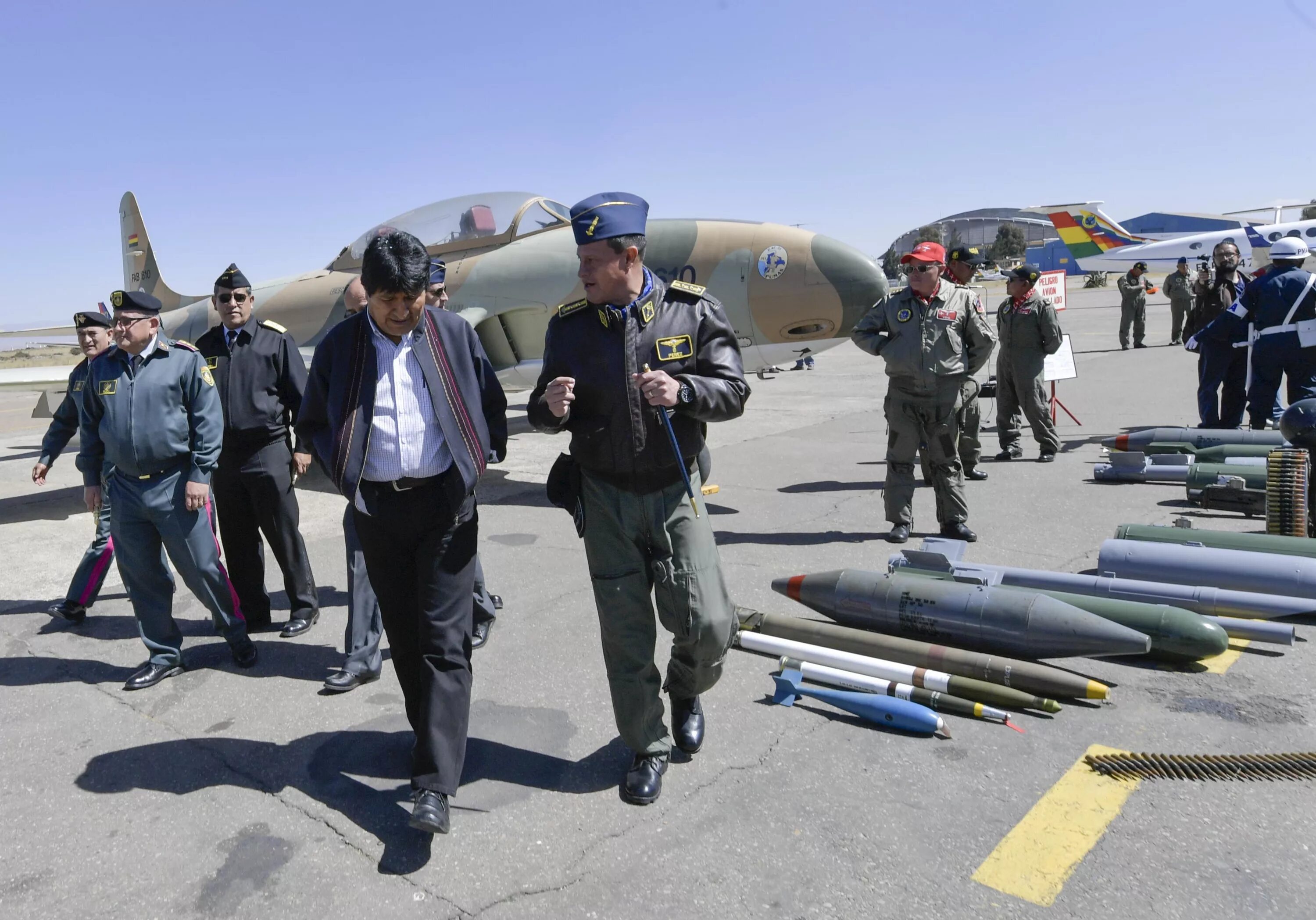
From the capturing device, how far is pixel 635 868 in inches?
113

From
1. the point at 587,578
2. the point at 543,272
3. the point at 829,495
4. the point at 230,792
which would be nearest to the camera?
the point at 230,792

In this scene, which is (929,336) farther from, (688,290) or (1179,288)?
(1179,288)

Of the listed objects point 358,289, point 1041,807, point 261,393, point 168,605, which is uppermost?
point 358,289

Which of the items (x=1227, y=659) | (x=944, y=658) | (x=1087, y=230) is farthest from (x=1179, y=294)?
(x=1087, y=230)

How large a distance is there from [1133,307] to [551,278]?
53.6 feet

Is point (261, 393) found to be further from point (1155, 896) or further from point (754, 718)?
point (1155, 896)

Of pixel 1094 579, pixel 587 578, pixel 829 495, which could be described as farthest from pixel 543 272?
pixel 1094 579

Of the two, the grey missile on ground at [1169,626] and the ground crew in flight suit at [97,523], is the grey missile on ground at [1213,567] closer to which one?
the grey missile on ground at [1169,626]

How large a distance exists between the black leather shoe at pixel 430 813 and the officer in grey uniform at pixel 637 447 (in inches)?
26.7

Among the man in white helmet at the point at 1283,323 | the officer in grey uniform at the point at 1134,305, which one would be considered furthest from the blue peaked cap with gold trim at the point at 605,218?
the officer in grey uniform at the point at 1134,305

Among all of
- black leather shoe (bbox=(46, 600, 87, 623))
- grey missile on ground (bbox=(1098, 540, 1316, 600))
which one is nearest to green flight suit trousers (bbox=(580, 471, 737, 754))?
grey missile on ground (bbox=(1098, 540, 1316, 600))

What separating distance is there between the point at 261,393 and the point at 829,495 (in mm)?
4996

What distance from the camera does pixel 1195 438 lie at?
824 cm

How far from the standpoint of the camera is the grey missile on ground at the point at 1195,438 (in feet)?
25.9
